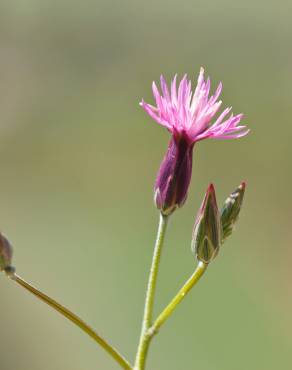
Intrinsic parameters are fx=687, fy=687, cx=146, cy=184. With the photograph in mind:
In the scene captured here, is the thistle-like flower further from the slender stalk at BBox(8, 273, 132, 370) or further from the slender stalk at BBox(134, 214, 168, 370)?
the slender stalk at BBox(8, 273, 132, 370)

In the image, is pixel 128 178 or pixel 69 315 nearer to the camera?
pixel 69 315

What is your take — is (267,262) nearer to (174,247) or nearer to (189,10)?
(174,247)

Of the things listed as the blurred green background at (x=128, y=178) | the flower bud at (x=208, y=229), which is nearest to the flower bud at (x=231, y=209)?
the flower bud at (x=208, y=229)

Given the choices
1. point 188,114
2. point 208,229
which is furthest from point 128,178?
point 208,229

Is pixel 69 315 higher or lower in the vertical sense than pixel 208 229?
lower

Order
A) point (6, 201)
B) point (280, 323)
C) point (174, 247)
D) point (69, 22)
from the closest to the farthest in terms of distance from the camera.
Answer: point (280, 323) → point (174, 247) → point (6, 201) → point (69, 22)

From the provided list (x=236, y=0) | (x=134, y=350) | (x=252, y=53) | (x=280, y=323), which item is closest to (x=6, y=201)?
(x=134, y=350)

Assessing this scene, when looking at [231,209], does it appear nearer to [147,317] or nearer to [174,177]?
[174,177]
